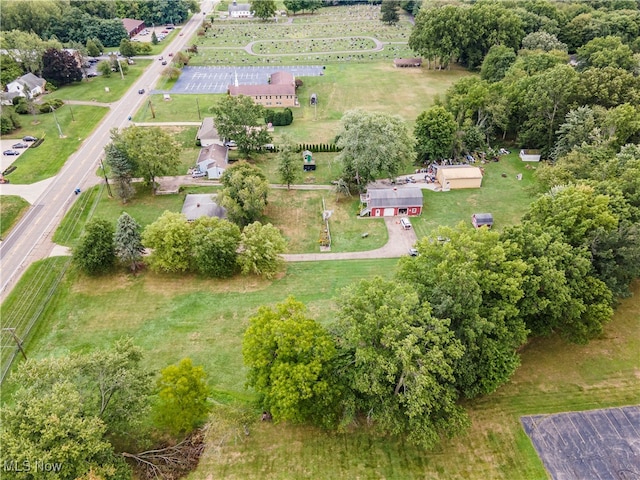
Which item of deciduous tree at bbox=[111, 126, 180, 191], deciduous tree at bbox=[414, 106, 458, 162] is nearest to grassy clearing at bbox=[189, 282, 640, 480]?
deciduous tree at bbox=[414, 106, 458, 162]

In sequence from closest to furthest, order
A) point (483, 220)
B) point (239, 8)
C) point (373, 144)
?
point (483, 220) < point (373, 144) < point (239, 8)

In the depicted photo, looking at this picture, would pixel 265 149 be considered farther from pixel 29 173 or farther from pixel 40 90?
pixel 40 90

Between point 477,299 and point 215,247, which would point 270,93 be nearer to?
point 215,247

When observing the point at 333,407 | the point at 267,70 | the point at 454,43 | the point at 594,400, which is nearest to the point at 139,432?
the point at 333,407

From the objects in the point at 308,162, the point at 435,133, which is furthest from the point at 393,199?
the point at 308,162

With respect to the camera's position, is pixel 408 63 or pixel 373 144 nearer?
pixel 373 144

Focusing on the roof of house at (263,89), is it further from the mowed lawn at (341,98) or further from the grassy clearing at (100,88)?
the grassy clearing at (100,88)

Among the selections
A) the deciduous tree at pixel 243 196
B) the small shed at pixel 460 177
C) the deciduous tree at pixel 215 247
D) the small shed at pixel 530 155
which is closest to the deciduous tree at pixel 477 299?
the deciduous tree at pixel 215 247
